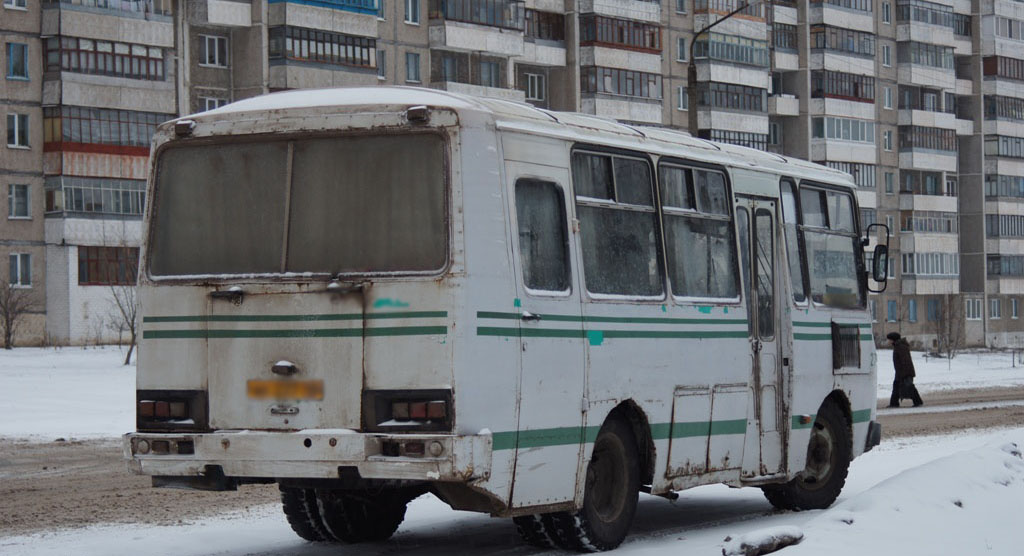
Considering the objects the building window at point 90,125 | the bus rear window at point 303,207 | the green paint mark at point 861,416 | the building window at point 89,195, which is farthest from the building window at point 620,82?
the bus rear window at point 303,207

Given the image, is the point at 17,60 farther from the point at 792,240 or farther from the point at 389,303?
the point at 389,303

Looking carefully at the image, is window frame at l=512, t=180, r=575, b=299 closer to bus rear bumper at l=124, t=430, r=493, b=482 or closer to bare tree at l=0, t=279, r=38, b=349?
bus rear bumper at l=124, t=430, r=493, b=482

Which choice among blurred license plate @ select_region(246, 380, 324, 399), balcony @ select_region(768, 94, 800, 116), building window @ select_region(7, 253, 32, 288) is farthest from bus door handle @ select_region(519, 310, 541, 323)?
→ balcony @ select_region(768, 94, 800, 116)

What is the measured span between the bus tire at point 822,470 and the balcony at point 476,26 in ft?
180

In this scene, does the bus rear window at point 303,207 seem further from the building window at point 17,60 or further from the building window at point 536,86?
the building window at point 536,86

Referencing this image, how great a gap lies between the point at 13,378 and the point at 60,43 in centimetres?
2133

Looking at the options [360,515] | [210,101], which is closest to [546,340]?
[360,515]

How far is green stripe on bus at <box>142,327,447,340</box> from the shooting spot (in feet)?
32.7

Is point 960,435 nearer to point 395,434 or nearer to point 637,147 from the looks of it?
point 637,147

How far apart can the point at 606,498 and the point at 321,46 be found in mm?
52562

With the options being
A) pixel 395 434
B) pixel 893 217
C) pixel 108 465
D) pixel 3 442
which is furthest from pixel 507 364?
pixel 893 217

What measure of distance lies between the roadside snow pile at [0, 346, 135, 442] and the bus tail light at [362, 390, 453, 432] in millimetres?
14777

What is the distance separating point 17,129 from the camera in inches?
2301

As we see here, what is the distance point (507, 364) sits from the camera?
405 inches
